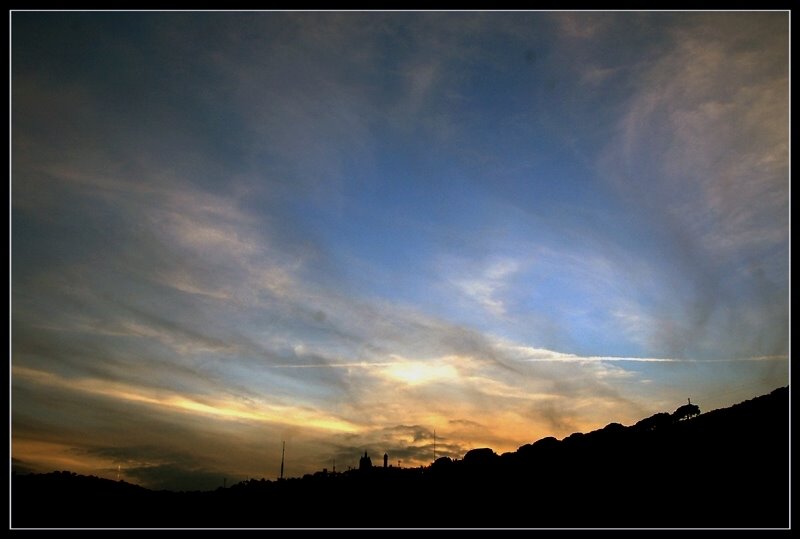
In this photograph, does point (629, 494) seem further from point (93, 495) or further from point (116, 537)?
point (93, 495)

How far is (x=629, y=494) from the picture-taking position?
32344 millimetres

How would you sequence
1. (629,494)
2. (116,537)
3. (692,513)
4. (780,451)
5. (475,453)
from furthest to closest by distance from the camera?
(475,453)
(629,494)
(780,451)
(692,513)
(116,537)

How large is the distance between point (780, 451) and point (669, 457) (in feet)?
22.6

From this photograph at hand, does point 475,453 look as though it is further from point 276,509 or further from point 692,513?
Answer: point 692,513

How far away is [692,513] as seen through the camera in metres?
27.6

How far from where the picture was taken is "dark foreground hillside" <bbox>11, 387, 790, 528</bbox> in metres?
29.0

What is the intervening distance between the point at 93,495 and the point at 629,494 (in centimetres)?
5403

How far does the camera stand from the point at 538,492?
36969 millimetres

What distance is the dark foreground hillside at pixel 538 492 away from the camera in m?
29.0
